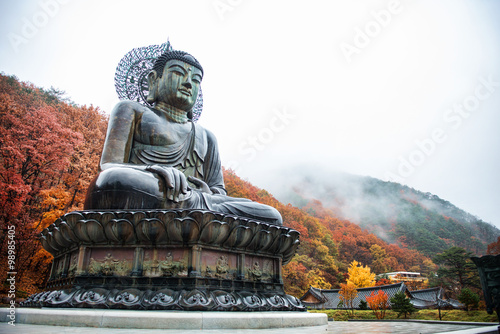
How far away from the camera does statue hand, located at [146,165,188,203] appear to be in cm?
464

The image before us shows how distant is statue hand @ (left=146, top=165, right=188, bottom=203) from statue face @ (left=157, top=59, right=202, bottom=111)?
6.00ft

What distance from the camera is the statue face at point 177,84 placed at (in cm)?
611

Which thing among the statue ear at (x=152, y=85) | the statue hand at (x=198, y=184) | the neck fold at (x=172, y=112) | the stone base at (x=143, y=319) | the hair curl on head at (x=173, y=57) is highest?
the hair curl on head at (x=173, y=57)

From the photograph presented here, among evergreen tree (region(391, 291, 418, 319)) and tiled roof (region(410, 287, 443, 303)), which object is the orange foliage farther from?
evergreen tree (region(391, 291, 418, 319))

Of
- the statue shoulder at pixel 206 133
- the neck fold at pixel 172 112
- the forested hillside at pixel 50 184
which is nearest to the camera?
the neck fold at pixel 172 112

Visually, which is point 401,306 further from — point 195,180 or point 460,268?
point 195,180

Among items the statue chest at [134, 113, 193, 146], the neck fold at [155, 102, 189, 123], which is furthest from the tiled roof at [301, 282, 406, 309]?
the statue chest at [134, 113, 193, 146]

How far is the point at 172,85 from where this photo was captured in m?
6.11

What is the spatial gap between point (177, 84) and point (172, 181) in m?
2.20

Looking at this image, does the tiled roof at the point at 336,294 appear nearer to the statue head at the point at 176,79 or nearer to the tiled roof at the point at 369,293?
the tiled roof at the point at 369,293

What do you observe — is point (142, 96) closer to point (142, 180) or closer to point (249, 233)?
point (142, 180)

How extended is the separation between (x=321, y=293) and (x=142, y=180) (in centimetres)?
2573

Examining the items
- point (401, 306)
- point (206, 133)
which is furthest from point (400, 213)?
point (206, 133)

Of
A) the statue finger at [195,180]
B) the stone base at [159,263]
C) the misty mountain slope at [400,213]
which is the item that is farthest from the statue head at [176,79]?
the misty mountain slope at [400,213]
